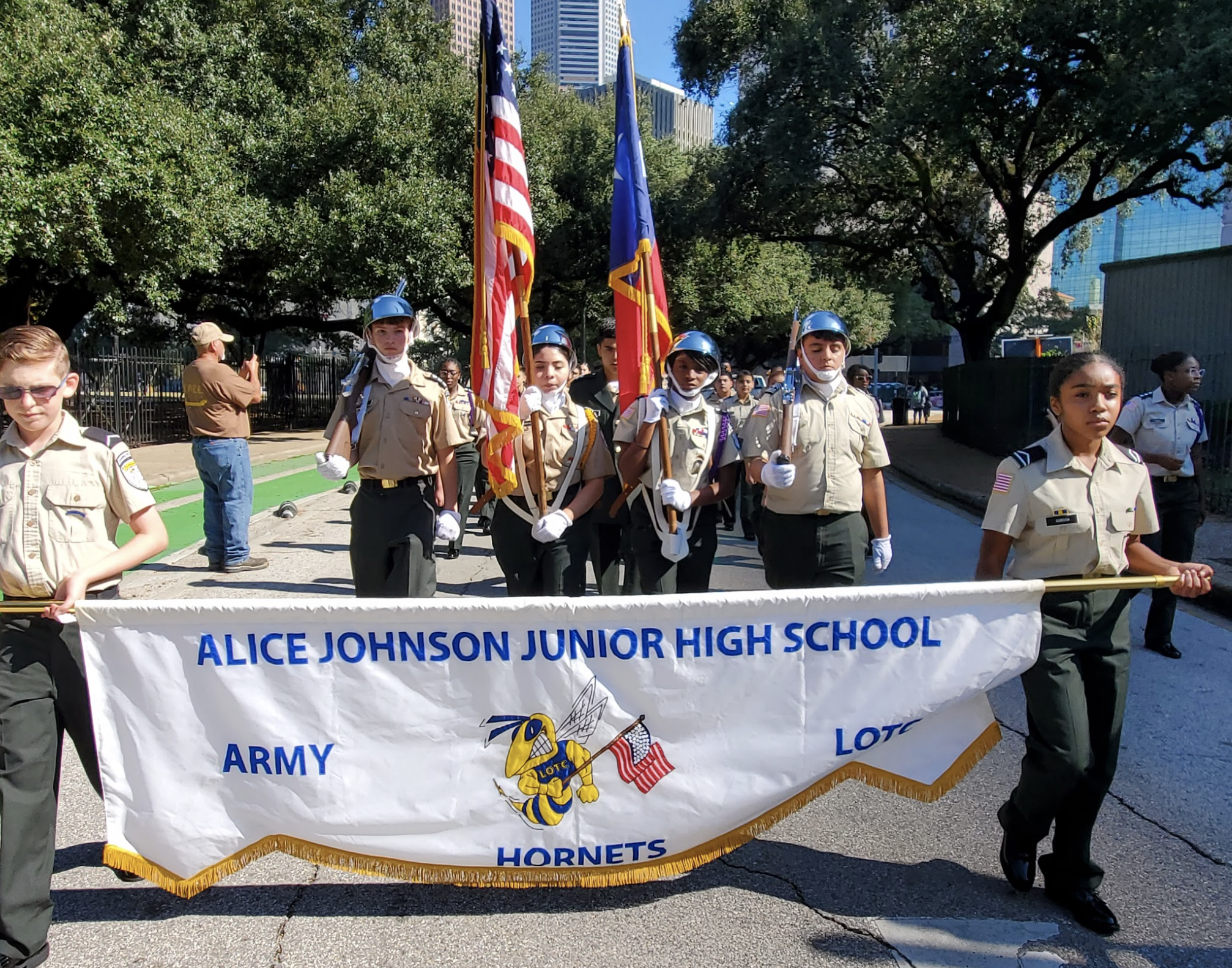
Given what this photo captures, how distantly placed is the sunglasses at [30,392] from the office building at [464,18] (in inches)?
155

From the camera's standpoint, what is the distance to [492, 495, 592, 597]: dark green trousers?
4.77 m

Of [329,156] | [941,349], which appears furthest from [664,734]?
[941,349]

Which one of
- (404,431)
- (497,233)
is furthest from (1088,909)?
(497,233)

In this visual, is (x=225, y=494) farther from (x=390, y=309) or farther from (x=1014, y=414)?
(x=1014, y=414)

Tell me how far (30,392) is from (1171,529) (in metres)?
6.31

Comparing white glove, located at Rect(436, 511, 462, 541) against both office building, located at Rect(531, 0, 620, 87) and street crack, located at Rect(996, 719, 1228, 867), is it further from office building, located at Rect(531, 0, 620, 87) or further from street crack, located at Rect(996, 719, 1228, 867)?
office building, located at Rect(531, 0, 620, 87)

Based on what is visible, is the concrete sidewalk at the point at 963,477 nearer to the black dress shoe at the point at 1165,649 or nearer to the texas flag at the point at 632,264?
the black dress shoe at the point at 1165,649

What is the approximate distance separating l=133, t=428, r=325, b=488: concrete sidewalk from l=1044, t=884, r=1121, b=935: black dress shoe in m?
13.3

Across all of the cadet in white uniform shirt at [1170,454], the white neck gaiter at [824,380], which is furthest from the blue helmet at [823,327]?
the cadet in white uniform shirt at [1170,454]

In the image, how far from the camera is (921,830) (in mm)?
3793

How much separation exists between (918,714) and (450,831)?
5.22 feet

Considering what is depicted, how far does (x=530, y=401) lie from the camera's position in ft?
16.1

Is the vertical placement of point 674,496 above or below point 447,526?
above

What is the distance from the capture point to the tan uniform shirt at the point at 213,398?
26.7 feet
